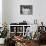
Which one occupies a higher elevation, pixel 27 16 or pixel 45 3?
pixel 45 3

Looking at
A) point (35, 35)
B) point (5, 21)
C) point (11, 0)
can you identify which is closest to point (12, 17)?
point (5, 21)

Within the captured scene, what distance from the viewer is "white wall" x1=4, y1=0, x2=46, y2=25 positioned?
19.9 feet

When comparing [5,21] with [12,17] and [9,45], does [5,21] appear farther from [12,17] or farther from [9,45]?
[9,45]

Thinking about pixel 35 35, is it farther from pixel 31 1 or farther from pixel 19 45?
pixel 31 1

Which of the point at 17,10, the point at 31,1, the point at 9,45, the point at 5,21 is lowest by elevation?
the point at 9,45

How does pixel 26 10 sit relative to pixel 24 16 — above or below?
above

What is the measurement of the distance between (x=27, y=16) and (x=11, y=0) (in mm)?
993

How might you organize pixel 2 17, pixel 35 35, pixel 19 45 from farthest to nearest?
pixel 2 17
pixel 35 35
pixel 19 45

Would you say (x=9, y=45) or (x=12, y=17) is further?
(x=12, y=17)

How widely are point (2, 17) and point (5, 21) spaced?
0.95 ft

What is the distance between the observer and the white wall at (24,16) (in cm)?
606

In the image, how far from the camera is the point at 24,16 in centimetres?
609

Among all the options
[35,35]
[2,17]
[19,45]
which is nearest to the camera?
[19,45]

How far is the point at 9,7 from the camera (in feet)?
19.9
